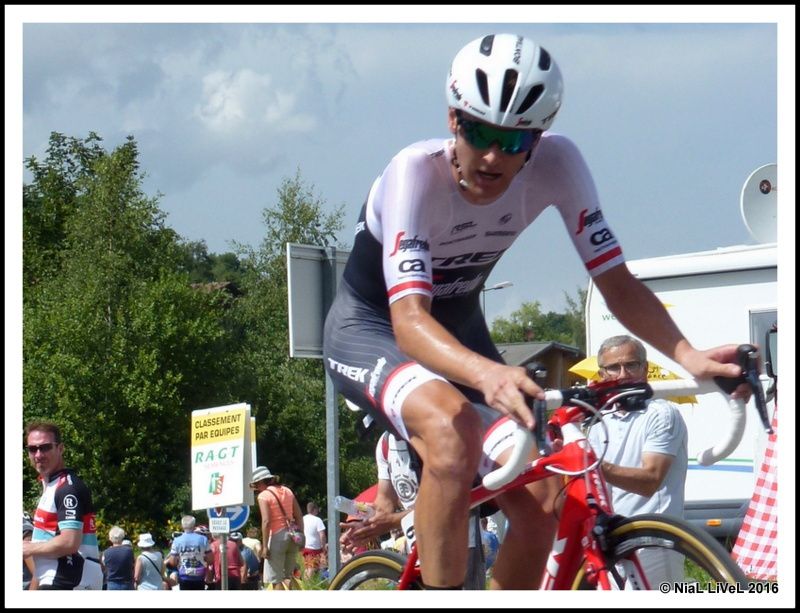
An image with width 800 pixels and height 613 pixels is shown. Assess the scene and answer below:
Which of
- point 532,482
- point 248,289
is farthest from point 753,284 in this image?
point 248,289

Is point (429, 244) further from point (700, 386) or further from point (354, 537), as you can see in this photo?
point (354, 537)

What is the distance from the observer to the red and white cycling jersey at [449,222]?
3.83 meters

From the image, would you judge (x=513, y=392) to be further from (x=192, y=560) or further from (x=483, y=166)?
(x=192, y=560)

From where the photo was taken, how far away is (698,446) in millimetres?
11172

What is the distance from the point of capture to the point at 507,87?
3.70 meters

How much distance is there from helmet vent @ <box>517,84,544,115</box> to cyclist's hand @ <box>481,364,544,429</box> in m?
0.86

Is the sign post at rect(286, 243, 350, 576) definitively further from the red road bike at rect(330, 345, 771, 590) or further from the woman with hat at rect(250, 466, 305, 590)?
the woman with hat at rect(250, 466, 305, 590)

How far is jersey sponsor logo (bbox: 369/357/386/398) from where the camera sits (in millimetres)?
4008

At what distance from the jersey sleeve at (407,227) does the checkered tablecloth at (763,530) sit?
10.2 ft

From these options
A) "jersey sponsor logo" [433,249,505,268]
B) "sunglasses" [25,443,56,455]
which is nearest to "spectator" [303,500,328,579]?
"sunglasses" [25,443,56,455]

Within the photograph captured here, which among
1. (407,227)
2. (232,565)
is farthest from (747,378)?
(232,565)

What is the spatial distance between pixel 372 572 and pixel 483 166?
209cm

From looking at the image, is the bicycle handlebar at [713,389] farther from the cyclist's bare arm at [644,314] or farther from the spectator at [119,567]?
the spectator at [119,567]

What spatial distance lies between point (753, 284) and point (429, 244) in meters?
7.84
